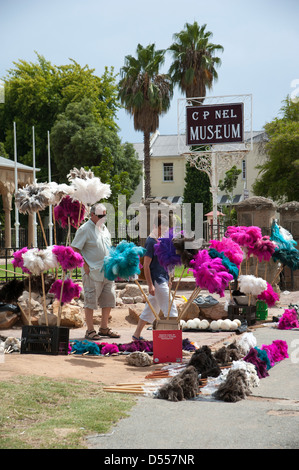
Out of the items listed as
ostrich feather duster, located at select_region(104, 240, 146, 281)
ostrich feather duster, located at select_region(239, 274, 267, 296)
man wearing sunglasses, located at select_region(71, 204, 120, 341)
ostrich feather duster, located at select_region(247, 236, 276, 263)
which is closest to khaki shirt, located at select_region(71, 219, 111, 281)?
man wearing sunglasses, located at select_region(71, 204, 120, 341)

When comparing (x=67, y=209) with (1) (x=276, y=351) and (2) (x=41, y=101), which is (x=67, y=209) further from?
(2) (x=41, y=101)

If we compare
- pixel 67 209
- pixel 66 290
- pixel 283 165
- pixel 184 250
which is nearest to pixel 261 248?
pixel 67 209

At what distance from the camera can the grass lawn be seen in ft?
14.1

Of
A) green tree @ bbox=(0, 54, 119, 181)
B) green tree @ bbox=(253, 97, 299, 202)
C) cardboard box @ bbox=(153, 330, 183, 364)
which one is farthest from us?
green tree @ bbox=(0, 54, 119, 181)

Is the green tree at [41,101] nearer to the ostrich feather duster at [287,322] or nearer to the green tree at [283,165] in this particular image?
the green tree at [283,165]

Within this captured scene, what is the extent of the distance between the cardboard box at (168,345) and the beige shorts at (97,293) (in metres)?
1.69

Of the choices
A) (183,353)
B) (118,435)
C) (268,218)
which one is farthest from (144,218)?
(118,435)

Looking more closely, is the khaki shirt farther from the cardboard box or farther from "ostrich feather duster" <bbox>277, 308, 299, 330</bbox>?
"ostrich feather duster" <bbox>277, 308, 299, 330</bbox>

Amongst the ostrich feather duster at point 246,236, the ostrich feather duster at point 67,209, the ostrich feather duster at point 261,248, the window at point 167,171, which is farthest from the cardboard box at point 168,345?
the window at point 167,171

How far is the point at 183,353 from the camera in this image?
777 centimetres

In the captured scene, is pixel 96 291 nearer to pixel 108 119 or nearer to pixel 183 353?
pixel 183 353

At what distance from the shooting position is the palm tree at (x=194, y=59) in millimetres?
36844

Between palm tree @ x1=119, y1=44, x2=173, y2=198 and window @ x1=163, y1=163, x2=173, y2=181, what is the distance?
14.2 m

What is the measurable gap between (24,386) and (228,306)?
18.6ft
